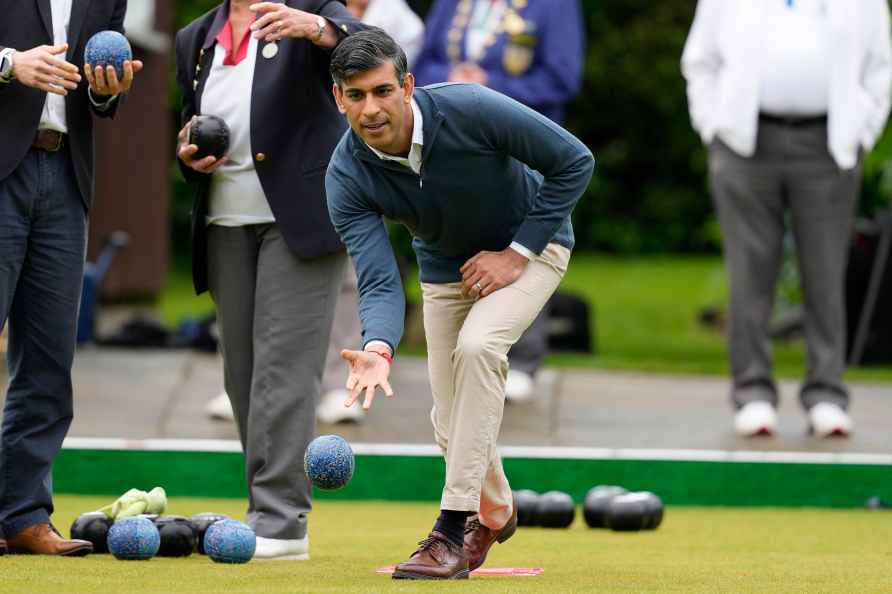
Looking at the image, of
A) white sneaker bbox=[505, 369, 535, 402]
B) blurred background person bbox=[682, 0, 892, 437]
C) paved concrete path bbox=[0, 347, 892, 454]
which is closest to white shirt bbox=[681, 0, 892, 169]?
blurred background person bbox=[682, 0, 892, 437]

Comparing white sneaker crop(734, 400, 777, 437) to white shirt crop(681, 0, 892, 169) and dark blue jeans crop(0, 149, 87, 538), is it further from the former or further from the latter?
dark blue jeans crop(0, 149, 87, 538)

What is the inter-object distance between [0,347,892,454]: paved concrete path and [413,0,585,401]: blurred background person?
34cm

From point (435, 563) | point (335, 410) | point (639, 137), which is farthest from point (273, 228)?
point (639, 137)

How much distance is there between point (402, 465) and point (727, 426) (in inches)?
67.4

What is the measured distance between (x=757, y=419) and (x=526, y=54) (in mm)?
1951

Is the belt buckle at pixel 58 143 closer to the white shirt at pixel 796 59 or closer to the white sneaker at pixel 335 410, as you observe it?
the white sneaker at pixel 335 410

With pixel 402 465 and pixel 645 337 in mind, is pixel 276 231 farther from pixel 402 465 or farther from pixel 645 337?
pixel 645 337

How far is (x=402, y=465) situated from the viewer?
667 centimetres

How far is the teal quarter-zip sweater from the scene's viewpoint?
446 cm

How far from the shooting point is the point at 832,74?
7195 mm

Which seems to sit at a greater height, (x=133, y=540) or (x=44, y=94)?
(x=44, y=94)

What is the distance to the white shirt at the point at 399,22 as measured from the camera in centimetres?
780

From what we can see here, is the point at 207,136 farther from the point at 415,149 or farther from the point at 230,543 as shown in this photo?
the point at 230,543

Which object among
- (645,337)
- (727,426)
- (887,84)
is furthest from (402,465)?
(645,337)
